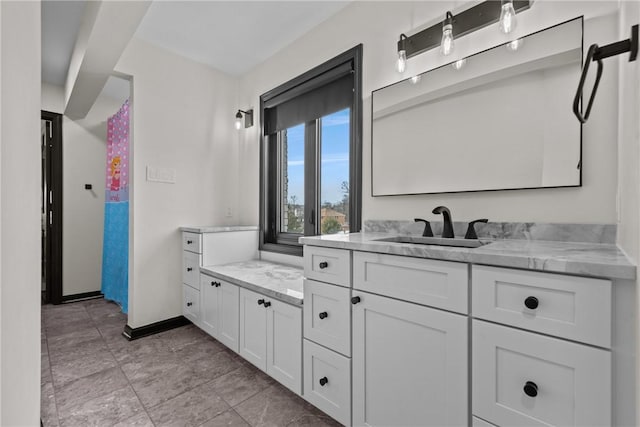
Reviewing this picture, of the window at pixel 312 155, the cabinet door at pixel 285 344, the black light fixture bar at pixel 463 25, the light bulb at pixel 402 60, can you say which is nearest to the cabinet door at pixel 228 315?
the cabinet door at pixel 285 344

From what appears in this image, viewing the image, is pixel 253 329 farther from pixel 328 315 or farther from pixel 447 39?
pixel 447 39

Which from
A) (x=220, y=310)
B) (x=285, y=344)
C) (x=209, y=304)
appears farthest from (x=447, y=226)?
(x=209, y=304)

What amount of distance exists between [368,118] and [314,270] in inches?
43.7

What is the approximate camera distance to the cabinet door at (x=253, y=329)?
1878mm

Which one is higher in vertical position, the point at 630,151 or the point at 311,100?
the point at 311,100

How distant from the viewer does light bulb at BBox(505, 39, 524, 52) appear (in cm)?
143

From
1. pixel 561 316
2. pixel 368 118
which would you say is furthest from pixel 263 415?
pixel 368 118

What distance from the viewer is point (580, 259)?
2.83 ft

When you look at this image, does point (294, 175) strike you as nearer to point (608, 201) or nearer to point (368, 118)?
point (368, 118)

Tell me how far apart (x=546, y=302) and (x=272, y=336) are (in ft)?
4.60

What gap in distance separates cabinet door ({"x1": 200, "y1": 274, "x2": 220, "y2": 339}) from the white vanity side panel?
0.19 meters

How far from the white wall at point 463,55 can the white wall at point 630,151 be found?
78 mm

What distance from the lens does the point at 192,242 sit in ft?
Answer: 8.63
